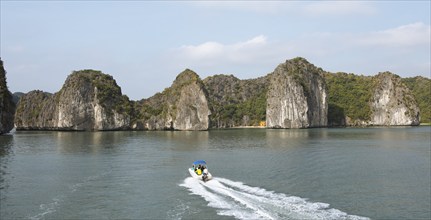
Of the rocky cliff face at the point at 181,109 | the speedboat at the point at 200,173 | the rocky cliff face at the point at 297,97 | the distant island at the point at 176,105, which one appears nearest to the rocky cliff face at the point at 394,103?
the distant island at the point at 176,105

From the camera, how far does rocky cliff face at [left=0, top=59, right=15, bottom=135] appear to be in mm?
102062

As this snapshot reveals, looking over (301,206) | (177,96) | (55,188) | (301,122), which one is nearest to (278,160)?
(301,206)

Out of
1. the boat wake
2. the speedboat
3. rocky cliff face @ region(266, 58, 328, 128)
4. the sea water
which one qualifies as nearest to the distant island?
rocky cliff face @ region(266, 58, 328, 128)

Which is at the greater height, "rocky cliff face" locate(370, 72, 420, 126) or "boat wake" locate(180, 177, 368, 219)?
"rocky cliff face" locate(370, 72, 420, 126)

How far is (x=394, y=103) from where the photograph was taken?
190750mm

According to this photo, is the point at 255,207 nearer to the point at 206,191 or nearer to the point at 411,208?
the point at 206,191

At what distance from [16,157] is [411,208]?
47.8m

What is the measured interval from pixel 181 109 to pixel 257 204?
12121cm

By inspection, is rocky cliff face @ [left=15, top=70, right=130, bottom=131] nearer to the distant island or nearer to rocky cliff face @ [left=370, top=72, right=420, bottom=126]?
the distant island

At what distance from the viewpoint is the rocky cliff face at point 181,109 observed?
475ft

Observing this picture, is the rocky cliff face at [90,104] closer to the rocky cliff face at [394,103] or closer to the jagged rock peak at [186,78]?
the jagged rock peak at [186,78]

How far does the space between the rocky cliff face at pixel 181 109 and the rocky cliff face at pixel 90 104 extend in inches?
430

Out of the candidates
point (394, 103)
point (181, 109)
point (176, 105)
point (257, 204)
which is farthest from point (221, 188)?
point (394, 103)

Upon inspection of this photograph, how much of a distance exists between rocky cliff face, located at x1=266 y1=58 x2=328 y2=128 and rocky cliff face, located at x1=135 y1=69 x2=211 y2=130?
4323cm
